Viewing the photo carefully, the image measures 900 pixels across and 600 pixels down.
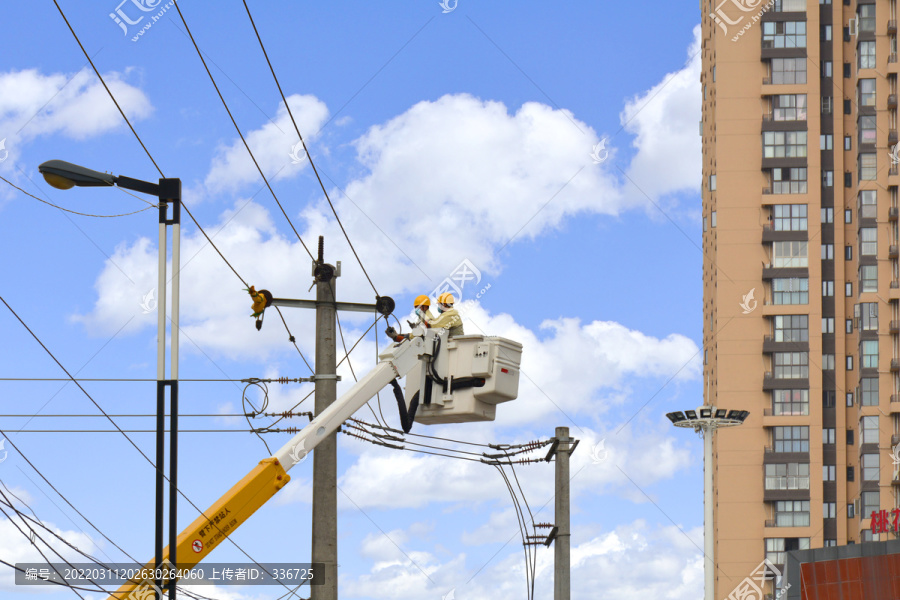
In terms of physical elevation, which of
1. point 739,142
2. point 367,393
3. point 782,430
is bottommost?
point 367,393

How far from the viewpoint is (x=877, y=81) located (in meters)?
89.9

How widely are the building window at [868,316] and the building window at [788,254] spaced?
5.13m

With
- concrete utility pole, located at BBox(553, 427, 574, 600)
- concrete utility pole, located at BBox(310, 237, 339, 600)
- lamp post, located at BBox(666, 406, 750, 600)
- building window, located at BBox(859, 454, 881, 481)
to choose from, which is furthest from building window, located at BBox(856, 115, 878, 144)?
concrete utility pole, located at BBox(310, 237, 339, 600)

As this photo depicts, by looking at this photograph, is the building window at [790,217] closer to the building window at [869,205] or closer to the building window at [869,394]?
the building window at [869,205]

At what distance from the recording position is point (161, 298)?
14.5m

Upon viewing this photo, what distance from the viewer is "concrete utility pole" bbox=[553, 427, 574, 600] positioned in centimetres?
2982

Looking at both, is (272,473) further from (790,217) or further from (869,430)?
(790,217)

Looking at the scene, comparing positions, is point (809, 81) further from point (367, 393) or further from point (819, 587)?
point (367, 393)

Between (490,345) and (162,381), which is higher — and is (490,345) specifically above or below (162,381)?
above

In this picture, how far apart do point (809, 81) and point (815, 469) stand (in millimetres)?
27225

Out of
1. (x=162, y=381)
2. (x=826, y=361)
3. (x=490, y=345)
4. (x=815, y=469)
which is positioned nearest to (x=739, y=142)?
(x=826, y=361)

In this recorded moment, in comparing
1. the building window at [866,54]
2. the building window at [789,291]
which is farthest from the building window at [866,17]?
the building window at [789,291]

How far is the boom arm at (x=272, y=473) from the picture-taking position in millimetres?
19875

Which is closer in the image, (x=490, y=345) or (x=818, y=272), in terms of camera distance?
(x=490, y=345)
